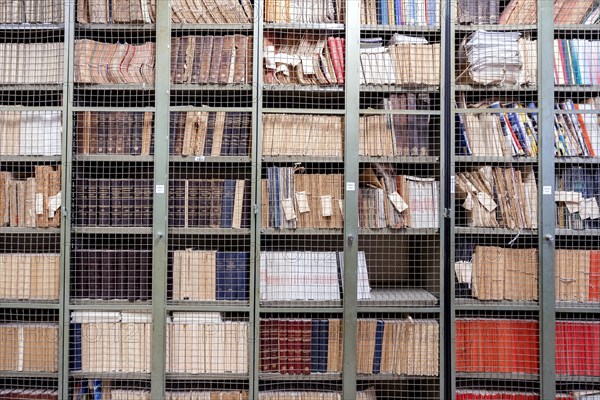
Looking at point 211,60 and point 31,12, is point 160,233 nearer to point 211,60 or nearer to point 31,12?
point 211,60

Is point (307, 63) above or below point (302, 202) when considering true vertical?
above

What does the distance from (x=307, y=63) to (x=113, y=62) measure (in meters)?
1.09

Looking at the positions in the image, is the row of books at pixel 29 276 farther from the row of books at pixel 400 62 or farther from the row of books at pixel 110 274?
the row of books at pixel 400 62

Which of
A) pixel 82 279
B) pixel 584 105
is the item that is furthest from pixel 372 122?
Result: pixel 82 279

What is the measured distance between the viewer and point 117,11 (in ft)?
7.10

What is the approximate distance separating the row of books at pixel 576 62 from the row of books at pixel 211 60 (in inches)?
68.6

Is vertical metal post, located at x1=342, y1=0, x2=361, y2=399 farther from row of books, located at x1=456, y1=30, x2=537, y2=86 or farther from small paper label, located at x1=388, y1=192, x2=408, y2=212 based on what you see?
row of books, located at x1=456, y1=30, x2=537, y2=86

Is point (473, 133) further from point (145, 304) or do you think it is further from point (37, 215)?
point (37, 215)

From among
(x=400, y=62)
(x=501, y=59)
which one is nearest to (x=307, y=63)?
(x=400, y=62)

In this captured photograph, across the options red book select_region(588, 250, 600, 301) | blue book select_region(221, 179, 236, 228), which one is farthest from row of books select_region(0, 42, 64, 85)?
red book select_region(588, 250, 600, 301)

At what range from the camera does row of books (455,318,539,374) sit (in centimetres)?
214

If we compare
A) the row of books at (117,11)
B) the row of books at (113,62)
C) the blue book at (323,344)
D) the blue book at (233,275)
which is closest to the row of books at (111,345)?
the blue book at (233,275)

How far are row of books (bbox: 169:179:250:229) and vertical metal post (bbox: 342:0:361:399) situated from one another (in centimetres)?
57

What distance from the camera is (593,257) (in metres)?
2.12
